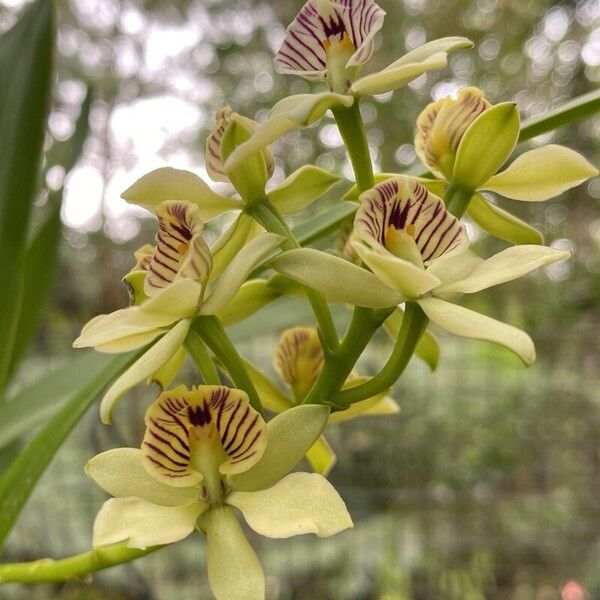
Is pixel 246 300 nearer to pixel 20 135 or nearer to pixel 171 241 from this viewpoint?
pixel 171 241

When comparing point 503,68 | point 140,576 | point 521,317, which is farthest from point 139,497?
point 503,68

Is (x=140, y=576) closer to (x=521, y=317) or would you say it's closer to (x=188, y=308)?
(x=521, y=317)

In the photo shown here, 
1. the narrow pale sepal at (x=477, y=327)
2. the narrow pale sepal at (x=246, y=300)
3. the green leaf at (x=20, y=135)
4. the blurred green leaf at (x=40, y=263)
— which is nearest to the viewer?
the narrow pale sepal at (x=477, y=327)

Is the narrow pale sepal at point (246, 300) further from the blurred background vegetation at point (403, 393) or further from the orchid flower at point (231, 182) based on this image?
the blurred background vegetation at point (403, 393)

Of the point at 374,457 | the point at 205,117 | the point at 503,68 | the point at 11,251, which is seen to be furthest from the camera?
the point at 503,68

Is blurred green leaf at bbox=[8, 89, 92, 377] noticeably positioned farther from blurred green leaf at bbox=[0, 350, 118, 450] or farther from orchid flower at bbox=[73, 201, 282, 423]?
orchid flower at bbox=[73, 201, 282, 423]

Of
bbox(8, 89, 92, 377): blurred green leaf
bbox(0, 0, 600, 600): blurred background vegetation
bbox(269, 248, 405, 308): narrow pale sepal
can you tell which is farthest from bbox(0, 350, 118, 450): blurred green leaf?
bbox(0, 0, 600, 600): blurred background vegetation

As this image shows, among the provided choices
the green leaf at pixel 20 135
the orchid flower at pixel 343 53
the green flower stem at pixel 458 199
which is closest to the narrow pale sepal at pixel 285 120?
the orchid flower at pixel 343 53
